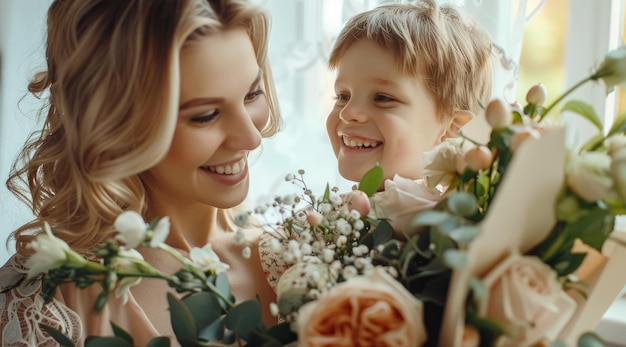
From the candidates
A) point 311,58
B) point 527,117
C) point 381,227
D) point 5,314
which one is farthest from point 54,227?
point 311,58

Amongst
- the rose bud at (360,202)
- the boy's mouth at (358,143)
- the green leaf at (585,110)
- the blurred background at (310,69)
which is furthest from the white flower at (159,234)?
the blurred background at (310,69)

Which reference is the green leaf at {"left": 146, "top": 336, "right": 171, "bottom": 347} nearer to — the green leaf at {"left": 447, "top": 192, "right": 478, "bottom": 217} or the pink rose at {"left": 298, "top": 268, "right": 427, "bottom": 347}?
the pink rose at {"left": 298, "top": 268, "right": 427, "bottom": 347}

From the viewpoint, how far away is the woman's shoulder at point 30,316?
102 cm

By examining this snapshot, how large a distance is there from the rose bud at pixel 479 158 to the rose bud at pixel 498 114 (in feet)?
0.09

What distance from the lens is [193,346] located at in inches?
32.0

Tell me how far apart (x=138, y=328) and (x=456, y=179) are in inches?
20.1

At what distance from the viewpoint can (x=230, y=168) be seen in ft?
3.47

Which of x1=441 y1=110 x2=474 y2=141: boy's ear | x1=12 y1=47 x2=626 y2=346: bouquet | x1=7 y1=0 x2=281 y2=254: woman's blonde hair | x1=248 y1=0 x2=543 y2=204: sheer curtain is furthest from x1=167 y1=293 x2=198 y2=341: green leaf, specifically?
x1=248 y1=0 x2=543 y2=204: sheer curtain

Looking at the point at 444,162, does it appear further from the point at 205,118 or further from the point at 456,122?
the point at 456,122

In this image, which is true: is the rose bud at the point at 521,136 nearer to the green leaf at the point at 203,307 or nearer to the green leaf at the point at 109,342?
the green leaf at the point at 203,307

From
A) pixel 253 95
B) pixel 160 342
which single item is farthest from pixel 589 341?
pixel 253 95

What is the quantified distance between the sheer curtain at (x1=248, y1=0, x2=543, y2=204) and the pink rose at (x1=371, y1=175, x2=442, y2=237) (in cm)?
76

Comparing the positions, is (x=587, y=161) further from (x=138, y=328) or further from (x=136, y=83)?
(x=138, y=328)

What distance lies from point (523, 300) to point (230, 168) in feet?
1.69
